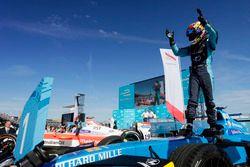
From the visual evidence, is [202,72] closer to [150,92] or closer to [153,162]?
[153,162]

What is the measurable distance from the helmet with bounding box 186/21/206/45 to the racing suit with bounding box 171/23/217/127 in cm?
6

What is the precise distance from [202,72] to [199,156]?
1.87m

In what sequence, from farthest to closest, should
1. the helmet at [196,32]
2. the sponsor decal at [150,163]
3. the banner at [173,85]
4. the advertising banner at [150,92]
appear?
the advertising banner at [150,92], the banner at [173,85], the helmet at [196,32], the sponsor decal at [150,163]

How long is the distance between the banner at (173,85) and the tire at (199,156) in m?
9.61

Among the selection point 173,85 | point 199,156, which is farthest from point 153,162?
point 173,85

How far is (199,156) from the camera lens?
2.24 meters

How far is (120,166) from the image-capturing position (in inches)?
74.7

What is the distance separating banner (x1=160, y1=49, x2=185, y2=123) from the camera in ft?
41.7

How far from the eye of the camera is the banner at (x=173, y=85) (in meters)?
12.7

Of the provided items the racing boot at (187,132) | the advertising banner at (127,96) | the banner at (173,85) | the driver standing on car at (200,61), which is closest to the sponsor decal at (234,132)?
the driver standing on car at (200,61)

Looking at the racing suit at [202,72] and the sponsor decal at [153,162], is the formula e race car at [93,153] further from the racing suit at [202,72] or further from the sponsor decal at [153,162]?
the racing suit at [202,72]

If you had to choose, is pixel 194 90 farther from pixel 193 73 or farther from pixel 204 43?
pixel 204 43

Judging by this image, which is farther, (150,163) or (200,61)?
(200,61)

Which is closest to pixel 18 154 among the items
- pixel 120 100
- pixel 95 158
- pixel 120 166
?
pixel 95 158
